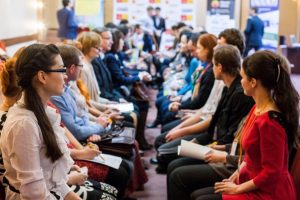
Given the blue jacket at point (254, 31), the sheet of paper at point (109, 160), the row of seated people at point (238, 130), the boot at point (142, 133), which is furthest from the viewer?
the blue jacket at point (254, 31)

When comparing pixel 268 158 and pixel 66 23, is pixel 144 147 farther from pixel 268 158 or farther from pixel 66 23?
pixel 66 23

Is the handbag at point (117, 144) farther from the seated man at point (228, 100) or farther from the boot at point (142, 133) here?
the boot at point (142, 133)

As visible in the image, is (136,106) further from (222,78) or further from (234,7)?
(234,7)

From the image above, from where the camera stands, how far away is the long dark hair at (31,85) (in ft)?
6.31

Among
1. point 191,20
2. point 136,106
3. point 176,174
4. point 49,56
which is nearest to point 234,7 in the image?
point 191,20

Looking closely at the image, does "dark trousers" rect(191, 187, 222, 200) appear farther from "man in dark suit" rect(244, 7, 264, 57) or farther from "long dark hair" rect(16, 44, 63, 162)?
"man in dark suit" rect(244, 7, 264, 57)

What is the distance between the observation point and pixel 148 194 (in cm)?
391

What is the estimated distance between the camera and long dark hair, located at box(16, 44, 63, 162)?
1922 mm

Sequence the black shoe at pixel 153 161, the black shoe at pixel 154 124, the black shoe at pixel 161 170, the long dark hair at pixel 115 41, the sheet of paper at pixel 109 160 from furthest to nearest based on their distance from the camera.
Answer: the black shoe at pixel 154 124
the long dark hair at pixel 115 41
the black shoe at pixel 153 161
the black shoe at pixel 161 170
the sheet of paper at pixel 109 160

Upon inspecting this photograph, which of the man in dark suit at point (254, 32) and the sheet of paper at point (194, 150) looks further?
the man in dark suit at point (254, 32)

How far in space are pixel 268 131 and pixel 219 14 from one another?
33.4ft

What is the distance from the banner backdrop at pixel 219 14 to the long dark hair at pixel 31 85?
10.3m

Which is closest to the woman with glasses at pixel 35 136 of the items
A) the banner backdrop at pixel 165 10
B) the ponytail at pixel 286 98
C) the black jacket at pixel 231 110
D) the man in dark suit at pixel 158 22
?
the ponytail at pixel 286 98

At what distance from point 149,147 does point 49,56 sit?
334cm
